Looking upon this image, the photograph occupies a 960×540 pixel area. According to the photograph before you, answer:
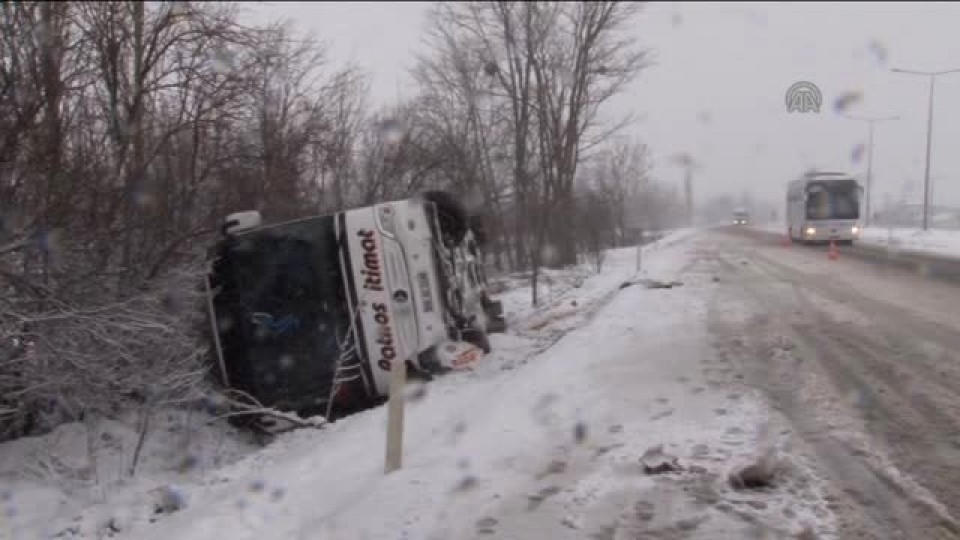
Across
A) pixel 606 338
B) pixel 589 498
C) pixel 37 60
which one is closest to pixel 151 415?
pixel 37 60

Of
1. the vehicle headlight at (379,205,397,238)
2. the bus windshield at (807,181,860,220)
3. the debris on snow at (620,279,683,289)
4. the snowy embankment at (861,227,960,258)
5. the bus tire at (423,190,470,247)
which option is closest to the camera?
the vehicle headlight at (379,205,397,238)

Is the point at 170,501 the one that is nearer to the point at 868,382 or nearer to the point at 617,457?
the point at 617,457

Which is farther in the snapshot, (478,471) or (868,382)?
(868,382)

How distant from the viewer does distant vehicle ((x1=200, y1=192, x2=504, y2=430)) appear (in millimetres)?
8352

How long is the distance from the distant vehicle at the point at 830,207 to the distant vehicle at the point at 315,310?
31.1m

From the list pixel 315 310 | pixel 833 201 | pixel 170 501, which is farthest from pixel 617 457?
Result: pixel 833 201

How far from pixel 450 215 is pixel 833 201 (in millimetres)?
29901

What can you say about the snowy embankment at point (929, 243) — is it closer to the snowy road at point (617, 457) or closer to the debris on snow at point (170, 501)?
the snowy road at point (617, 457)

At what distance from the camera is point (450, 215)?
10.4 meters

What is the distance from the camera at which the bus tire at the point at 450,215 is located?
1014 cm

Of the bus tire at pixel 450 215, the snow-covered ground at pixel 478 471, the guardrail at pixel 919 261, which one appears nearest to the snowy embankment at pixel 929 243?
the guardrail at pixel 919 261

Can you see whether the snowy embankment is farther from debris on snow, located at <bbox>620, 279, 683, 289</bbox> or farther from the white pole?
the white pole

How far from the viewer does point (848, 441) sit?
6195 millimetres

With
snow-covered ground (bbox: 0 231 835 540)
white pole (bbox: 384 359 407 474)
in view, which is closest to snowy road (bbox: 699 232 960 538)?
snow-covered ground (bbox: 0 231 835 540)
